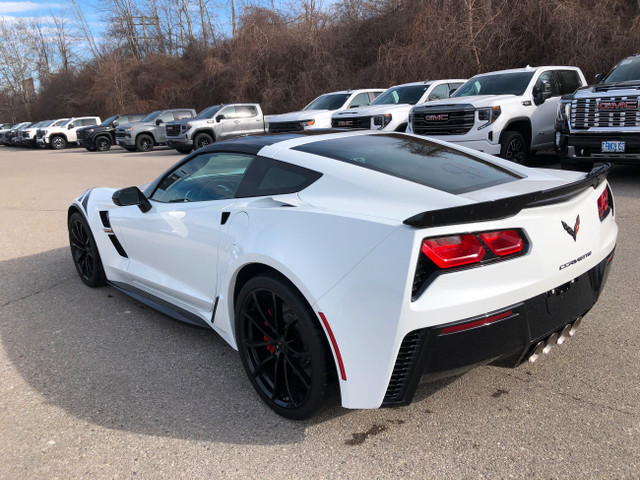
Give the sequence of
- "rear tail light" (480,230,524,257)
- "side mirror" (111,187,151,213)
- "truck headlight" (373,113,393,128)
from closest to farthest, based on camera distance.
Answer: "rear tail light" (480,230,524,257)
"side mirror" (111,187,151,213)
"truck headlight" (373,113,393,128)

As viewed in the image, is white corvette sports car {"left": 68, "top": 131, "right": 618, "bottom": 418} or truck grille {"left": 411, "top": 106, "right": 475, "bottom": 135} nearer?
white corvette sports car {"left": 68, "top": 131, "right": 618, "bottom": 418}

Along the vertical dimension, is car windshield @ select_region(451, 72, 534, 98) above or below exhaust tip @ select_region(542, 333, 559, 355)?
above

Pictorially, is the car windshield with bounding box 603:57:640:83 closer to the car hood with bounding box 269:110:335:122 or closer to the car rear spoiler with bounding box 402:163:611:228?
the car hood with bounding box 269:110:335:122

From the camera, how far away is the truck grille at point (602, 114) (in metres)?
7.66

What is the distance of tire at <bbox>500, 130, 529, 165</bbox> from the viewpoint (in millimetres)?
9586

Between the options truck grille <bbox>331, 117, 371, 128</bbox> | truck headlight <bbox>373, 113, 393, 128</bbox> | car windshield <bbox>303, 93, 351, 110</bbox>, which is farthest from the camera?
car windshield <bbox>303, 93, 351, 110</bbox>

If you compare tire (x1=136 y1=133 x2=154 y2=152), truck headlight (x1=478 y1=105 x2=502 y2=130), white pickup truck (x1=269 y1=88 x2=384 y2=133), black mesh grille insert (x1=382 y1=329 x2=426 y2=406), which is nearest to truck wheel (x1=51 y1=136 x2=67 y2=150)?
tire (x1=136 y1=133 x2=154 y2=152)

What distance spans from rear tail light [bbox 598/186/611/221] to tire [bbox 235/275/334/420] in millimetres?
1669

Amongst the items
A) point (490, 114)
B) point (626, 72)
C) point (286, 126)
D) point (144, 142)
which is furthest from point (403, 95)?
point (144, 142)

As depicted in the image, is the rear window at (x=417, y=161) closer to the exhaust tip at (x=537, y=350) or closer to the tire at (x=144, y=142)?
the exhaust tip at (x=537, y=350)

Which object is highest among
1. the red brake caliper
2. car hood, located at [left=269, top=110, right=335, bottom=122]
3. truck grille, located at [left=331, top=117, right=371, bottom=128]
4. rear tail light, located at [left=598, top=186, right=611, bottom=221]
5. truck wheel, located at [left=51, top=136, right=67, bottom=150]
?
rear tail light, located at [left=598, top=186, right=611, bottom=221]

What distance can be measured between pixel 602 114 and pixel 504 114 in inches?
73.8

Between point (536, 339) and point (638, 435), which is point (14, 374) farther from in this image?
point (638, 435)

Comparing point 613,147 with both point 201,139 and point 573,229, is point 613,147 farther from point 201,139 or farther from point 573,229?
point 201,139
